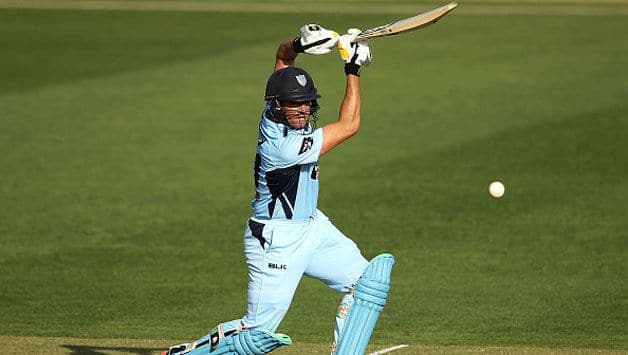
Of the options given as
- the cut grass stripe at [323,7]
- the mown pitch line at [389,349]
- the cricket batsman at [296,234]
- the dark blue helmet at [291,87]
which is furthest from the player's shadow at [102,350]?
the cut grass stripe at [323,7]

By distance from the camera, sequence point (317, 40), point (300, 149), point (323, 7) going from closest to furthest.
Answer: point (300, 149)
point (317, 40)
point (323, 7)

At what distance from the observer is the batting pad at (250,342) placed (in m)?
8.10

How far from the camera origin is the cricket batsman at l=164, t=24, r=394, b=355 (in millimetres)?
8141

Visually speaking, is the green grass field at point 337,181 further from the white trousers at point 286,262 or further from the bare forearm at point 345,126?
the bare forearm at point 345,126

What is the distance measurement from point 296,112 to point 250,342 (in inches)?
56.3

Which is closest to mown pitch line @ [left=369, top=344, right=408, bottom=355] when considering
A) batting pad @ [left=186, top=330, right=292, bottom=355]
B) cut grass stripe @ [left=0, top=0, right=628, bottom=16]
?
batting pad @ [left=186, top=330, right=292, bottom=355]

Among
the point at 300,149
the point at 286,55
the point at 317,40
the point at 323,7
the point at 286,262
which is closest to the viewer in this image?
the point at 300,149

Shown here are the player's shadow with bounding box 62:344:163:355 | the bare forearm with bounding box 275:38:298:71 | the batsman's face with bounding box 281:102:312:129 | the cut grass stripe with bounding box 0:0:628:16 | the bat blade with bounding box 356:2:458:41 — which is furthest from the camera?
the cut grass stripe with bounding box 0:0:628:16

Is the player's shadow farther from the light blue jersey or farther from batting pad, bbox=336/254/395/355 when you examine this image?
batting pad, bbox=336/254/395/355

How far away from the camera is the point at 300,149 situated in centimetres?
809

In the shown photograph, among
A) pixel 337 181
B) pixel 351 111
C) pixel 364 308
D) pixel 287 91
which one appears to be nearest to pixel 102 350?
pixel 364 308

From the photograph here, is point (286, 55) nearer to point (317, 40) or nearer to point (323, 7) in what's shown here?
point (317, 40)

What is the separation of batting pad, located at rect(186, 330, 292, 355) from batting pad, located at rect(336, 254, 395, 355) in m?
0.37

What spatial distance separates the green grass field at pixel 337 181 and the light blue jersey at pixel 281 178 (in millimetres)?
2005
